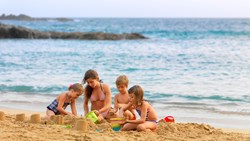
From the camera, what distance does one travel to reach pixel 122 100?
6.97 m

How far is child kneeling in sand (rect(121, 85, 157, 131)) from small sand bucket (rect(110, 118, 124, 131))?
0.37ft

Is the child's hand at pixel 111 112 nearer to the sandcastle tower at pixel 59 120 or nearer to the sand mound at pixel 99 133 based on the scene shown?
the sand mound at pixel 99 133

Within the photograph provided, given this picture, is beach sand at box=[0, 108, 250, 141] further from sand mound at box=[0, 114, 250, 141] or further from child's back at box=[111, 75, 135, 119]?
child's back at box=[111, 75, 135, 119]

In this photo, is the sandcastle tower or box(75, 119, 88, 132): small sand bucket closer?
box(75, 119, 88, 132): small sand bucket

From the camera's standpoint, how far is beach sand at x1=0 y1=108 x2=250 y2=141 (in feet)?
18.1

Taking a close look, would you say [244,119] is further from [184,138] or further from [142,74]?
[142,74]

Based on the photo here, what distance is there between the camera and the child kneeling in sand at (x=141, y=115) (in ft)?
20.2

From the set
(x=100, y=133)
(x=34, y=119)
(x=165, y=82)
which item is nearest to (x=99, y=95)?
(x=34, y=119)

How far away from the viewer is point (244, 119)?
27.0ft

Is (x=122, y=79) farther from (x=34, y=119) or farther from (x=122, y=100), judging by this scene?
(x=34, y=119)

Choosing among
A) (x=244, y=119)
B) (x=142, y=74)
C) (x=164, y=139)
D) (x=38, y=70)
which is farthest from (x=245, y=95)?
(x=38, y=70)

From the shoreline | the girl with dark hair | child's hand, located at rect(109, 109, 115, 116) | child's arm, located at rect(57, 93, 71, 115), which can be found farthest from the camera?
the shoreline

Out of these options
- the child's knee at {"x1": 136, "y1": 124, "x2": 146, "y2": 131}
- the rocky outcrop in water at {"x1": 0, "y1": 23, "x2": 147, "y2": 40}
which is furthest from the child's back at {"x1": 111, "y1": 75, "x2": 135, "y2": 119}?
the rocky outcrop in water at {"x1": 0, "y1": 23, "x2": 147, "y2": 40}

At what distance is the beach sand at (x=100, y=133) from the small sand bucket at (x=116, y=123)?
0.25 ft
